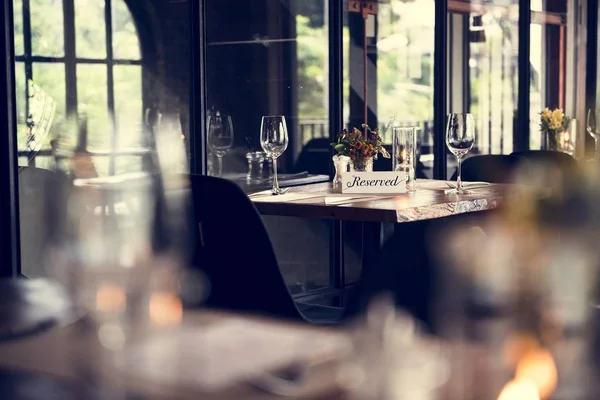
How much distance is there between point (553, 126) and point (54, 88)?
339 centimetres

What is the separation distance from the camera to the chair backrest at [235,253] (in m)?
2.31

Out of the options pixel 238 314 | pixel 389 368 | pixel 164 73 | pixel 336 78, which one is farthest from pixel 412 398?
pixel 336 78

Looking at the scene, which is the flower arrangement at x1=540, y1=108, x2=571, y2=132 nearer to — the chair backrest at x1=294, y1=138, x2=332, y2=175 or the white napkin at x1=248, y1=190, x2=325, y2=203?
the chair backrest at x1=294, y1=138, x2=332, y2=175

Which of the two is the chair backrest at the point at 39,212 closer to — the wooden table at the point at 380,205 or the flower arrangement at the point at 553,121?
the wooden table at the point at 380,205

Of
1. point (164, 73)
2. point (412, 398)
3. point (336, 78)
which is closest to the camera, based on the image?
point (412, 398)

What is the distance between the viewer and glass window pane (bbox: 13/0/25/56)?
3.30 m

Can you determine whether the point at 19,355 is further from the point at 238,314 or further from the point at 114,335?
the point at 238,314

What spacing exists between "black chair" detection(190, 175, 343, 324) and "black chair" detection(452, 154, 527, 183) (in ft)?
5.02

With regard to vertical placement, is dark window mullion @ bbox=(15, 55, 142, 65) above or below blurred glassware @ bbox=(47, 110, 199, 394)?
above

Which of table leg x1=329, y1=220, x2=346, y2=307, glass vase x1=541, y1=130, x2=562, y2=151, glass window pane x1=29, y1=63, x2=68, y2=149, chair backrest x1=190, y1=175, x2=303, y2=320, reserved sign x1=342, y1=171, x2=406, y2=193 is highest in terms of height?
glass window pane x1=29, y1=63, x2=68, y2=149

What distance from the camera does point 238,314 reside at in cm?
139

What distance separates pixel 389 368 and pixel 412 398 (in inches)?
1.8

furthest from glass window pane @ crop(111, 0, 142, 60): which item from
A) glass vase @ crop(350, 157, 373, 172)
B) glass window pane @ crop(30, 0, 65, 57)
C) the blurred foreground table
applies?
the blurred foreground table

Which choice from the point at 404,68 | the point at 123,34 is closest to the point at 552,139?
the point at 404,68
